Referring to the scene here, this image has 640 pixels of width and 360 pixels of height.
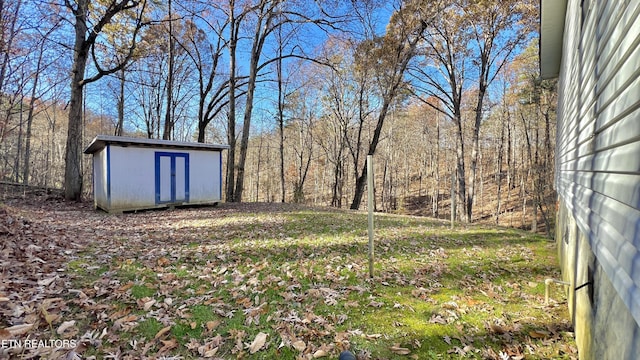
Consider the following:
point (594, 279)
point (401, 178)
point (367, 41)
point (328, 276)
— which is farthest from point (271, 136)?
point (594, 279)

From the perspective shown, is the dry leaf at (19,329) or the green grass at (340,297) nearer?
the dry leaf at (19,329)

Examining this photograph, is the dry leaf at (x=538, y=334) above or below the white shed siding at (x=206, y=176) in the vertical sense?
below

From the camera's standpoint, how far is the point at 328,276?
151 inches

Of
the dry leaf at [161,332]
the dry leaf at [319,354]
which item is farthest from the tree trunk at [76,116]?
the dry leaf at [319,354]

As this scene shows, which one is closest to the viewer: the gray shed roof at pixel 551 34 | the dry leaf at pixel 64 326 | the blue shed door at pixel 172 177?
the dry leaf at pixel 64 326

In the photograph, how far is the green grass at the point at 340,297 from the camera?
247cm

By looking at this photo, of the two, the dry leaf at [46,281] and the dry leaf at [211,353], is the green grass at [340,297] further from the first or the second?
the dry leaf at [46,281]

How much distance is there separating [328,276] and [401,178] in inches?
1210

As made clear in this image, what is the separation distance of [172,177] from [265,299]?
8.23 metres

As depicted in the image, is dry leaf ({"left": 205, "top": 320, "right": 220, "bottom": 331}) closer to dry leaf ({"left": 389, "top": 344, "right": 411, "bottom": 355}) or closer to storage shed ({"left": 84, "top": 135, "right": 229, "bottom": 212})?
dry leaf ({"left": 389, "top": 344, "right": 411, "bottom": 355})

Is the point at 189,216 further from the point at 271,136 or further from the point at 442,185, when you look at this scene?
the point at 442,185

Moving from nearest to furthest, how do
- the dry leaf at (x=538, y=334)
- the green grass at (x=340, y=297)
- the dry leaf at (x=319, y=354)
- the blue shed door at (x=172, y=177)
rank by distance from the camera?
the dry leaf at (x=319, y=354) < the green grass at (x=340, y=297) < the dry leaf at (x=538, y=334) < the blue shed door at (x=172, y=177)

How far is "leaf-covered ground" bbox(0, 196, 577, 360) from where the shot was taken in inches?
90.6

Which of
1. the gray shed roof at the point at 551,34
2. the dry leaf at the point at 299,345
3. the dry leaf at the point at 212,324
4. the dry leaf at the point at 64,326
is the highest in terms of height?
the gray shed roof at the point at 551,34
